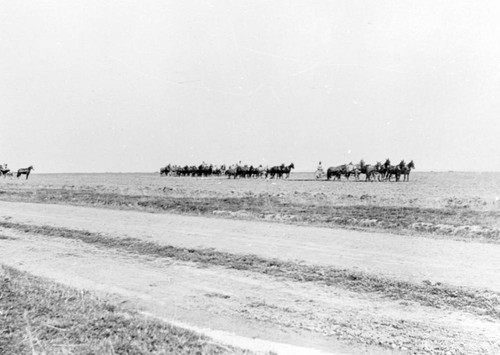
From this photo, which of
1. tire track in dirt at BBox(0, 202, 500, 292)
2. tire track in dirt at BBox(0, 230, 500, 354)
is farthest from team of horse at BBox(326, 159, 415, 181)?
tire track in dirt at BBox(0, 230, 500, 354)

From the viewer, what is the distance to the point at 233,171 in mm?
76750

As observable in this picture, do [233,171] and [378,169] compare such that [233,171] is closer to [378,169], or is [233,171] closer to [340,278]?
[378,169]

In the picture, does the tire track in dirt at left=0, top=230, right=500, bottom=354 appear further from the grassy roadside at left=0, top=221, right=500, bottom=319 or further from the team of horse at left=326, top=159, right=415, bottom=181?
the team of horse at left=326, top=159, right=415, bottom=181

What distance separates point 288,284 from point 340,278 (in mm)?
1217

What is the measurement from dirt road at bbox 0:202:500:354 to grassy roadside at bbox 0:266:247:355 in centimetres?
95

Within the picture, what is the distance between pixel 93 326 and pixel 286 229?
11.4 metres

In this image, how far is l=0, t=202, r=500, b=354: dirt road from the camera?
6.45 m

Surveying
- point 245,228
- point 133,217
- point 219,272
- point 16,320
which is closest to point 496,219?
point 245,228

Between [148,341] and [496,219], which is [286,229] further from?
[148,341]

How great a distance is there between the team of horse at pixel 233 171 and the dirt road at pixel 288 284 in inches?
2231

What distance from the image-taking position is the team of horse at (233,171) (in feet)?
240

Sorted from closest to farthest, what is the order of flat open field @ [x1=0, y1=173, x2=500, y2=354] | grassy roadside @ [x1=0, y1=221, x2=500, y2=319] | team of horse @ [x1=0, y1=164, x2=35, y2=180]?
flat open field @ [x1=0, y1=173, x2=500, y2=354]
grassy roadside @ [x1=0, y1=221, x2=500, y2=319]
team of horse @ [x1=0, y1=164, x2=35, y2=180]

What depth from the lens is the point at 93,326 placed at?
19.0 feet

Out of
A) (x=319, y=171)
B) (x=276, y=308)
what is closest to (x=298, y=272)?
(x=276, y=308)
